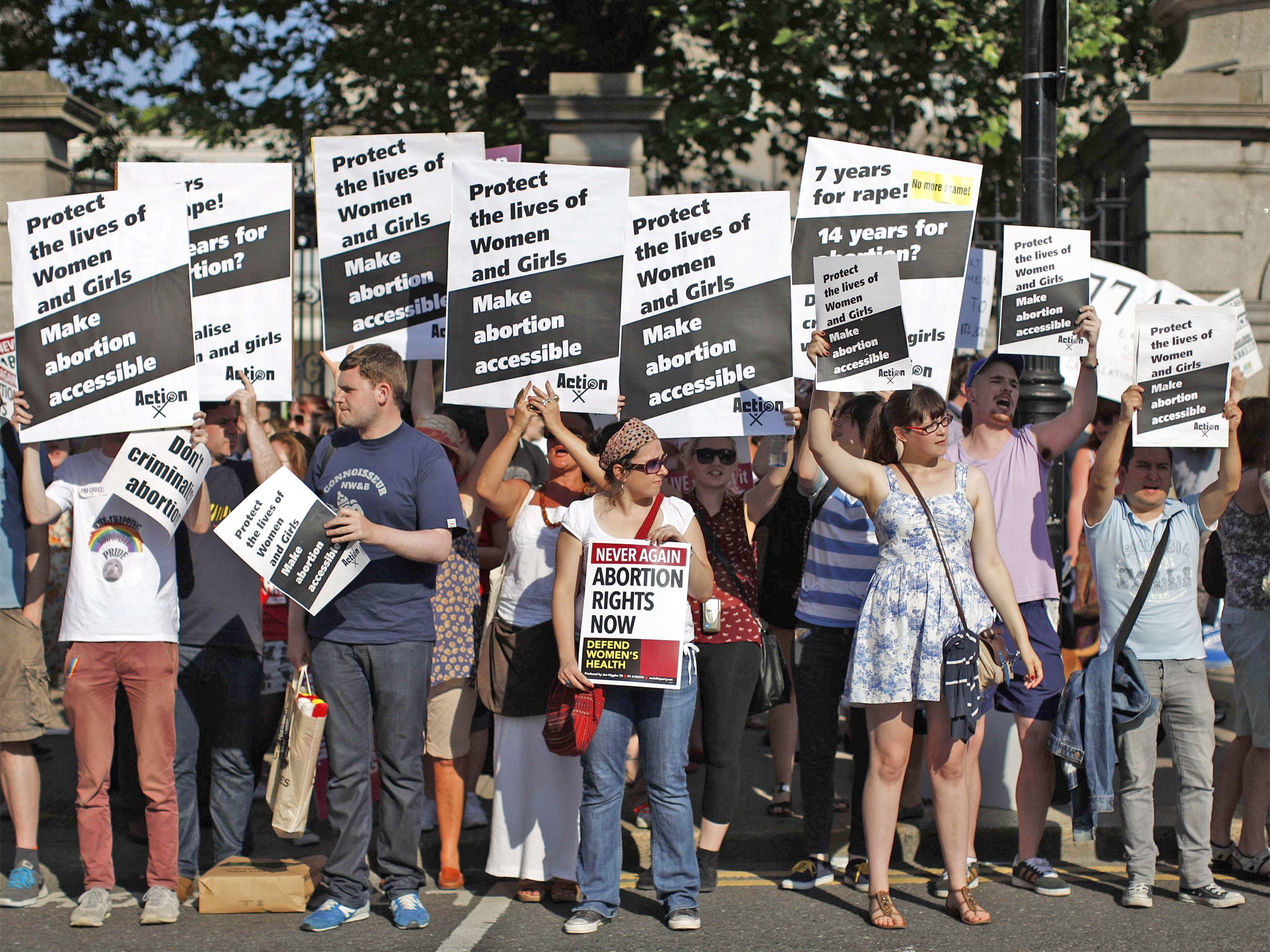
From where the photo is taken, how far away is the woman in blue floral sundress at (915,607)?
5.33 meters

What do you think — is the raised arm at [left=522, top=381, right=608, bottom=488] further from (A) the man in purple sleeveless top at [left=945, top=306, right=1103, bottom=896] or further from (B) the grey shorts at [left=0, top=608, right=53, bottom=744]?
(B) the grey shorts at [left=0, top=608, right=53, bottom=744]

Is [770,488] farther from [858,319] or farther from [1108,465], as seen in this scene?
[1108,465]

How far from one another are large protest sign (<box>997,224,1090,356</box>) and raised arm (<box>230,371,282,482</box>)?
322cm

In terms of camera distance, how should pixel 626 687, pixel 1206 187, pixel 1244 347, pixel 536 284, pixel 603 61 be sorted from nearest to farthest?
pixel 626 687
pixel 536 284
pixel 1244 347
pixel 1206 187
pixel 603 61

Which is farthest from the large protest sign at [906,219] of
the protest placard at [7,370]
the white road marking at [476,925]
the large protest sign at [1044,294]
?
the protest placard at [7,370]

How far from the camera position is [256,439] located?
552cm

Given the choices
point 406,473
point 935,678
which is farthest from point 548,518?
point 935,678

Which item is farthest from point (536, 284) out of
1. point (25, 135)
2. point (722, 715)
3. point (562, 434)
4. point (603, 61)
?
point (603, 61)

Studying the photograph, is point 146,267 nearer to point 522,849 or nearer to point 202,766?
point 202,766

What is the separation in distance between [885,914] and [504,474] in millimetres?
2284

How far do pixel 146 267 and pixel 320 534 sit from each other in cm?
131

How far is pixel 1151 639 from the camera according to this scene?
5688 mm

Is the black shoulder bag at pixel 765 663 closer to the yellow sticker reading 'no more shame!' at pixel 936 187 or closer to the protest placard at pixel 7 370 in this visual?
the yellow sticker reading 'no more shame!' at pixel 936 187

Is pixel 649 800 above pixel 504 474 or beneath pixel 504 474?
beneath
